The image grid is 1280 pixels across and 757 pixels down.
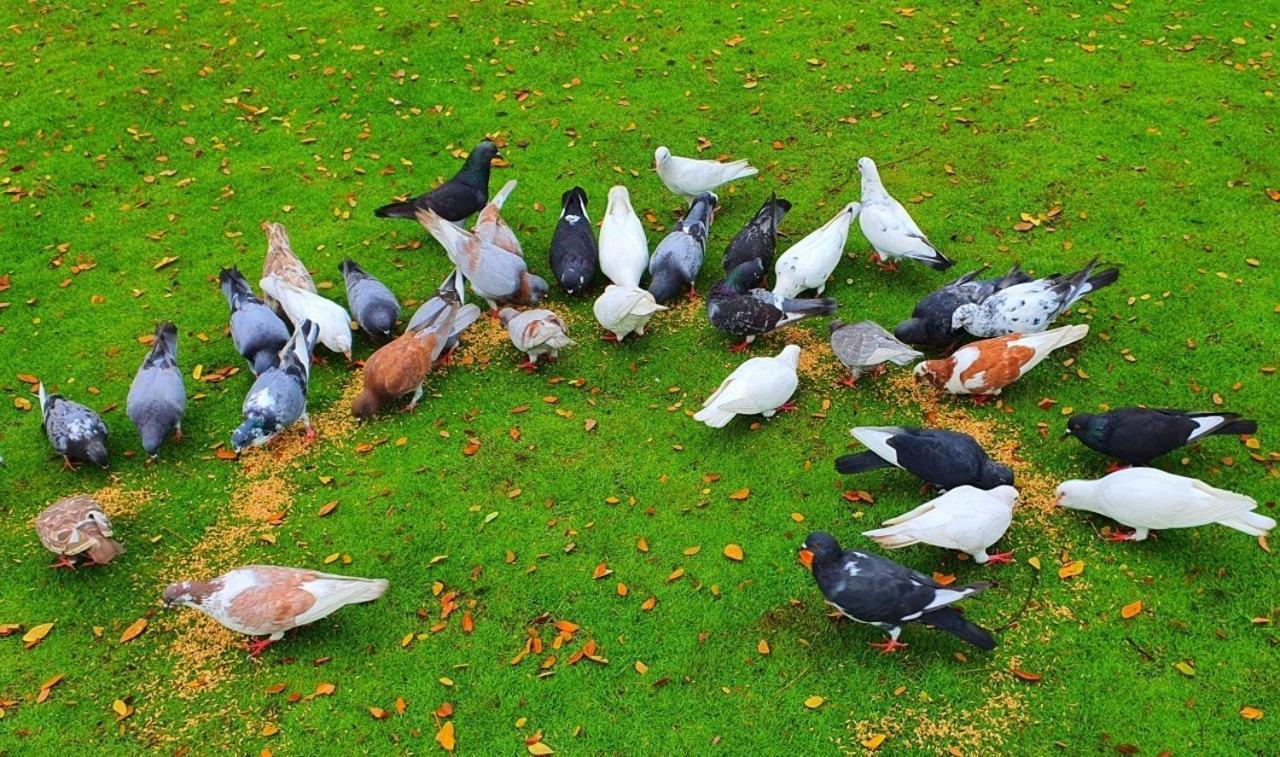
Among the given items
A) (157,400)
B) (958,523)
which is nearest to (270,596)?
(157,400)

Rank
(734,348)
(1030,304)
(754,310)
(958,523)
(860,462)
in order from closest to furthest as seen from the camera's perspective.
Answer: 1. (958,523)
2. (860,462)
3. (1030,304)
4. (754,310)
5. (734,348)

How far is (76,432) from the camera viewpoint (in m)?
5.97

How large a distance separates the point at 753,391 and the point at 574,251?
230cm

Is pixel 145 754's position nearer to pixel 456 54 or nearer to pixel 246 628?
pixel 246 628

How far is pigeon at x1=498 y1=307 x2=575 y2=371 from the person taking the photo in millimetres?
6551

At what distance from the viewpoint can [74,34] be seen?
441 inches

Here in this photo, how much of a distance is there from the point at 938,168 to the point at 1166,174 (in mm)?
2102

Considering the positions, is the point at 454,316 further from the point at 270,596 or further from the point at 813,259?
the point at 813,259

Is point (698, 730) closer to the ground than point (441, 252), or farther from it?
closer to the ground

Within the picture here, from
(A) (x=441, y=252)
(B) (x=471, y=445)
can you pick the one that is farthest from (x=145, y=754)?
(A) (x=441, y=252)

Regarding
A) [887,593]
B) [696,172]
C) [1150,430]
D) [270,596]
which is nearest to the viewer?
[887,593]

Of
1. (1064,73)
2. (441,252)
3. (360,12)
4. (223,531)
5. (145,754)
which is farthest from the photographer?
(360,12)

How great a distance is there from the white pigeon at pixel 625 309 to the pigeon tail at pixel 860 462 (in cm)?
191

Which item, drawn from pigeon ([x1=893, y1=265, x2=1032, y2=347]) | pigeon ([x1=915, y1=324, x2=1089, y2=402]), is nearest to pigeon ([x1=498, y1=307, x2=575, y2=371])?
pigeon ([x1=893, y1=265, x2=1032, y2=347])
